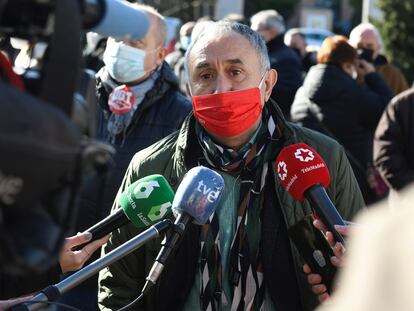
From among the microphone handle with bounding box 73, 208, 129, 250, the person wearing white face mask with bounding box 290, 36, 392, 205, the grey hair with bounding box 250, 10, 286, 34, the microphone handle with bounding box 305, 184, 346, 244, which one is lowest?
the person wearing white face mask with bounding box 290, 36, 392, 205

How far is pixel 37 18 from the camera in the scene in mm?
1718

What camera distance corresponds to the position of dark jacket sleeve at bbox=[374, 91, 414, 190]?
21.5ft

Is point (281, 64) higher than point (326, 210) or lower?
lower

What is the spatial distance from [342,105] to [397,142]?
1069 millimetres

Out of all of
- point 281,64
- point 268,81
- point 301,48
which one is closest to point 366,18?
point 301,48

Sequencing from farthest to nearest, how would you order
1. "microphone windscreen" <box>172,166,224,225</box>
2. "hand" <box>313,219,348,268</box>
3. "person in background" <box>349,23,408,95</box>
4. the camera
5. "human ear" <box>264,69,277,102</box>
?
"person in background" <box>349,23,408,95</box>, "human ear" <box>264,69,277,102</box>, "microphone windscreen" <box>172,166,224,225</box>, "hand" <box>313,219,348,268</box>, the camera

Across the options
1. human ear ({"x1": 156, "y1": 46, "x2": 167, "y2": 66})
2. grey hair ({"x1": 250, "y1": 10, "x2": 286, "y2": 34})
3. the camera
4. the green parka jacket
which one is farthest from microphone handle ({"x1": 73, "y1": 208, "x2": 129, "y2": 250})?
grey hair ({"x1": 250, "y1": 10, "x2": 286, "y2": 34})

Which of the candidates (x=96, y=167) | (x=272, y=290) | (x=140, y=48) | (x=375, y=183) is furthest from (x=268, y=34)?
(x=96, y=167)

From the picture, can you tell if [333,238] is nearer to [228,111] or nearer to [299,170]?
[299,170]

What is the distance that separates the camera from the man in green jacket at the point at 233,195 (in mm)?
3410

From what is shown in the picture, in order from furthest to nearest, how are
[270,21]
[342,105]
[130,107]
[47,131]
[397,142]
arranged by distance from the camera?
[270,21] → [342,105] → [397,142] → [130,107] → [47,131]

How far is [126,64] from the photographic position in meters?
5.54

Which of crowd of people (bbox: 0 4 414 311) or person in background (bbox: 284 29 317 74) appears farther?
person in background (bbox: 284 29 317 74)

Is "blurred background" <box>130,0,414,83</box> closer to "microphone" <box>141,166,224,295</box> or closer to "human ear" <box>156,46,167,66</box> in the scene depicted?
"human ear" <box>156,46,167,66</box>
